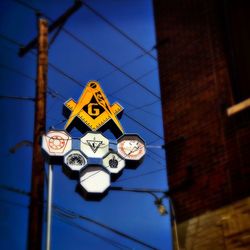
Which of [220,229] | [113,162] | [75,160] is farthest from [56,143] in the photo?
[220,229]

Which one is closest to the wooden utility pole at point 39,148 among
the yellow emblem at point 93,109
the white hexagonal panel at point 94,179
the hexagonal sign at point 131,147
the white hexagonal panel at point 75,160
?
the white hexagonal panel at point 75,160

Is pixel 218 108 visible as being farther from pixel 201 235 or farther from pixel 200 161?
pixel 201 235

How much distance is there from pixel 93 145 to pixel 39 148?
1.40m

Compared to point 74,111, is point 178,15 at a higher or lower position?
higher

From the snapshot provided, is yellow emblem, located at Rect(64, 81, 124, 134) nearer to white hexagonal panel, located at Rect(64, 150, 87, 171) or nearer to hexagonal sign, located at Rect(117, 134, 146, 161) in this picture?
hexagonal sign, located at Rect(117, 134, 146, 161)

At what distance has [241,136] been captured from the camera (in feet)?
28.1

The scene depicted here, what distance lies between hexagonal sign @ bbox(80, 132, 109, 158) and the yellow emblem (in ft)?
2.16

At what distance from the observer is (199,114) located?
943 centimetres

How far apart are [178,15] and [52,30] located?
9.09 feet

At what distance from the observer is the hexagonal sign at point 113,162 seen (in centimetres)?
1027

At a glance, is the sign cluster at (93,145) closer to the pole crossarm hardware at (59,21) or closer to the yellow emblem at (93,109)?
the yellow emblem at (93,109)

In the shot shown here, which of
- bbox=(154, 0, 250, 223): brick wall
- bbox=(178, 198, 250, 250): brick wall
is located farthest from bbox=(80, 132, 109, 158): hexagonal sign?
bbox=(178, 198, 250, 250): brick wall

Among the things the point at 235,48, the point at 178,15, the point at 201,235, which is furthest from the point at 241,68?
the point at 201,235

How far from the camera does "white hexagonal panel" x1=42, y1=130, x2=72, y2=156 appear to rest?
31.6 feet
